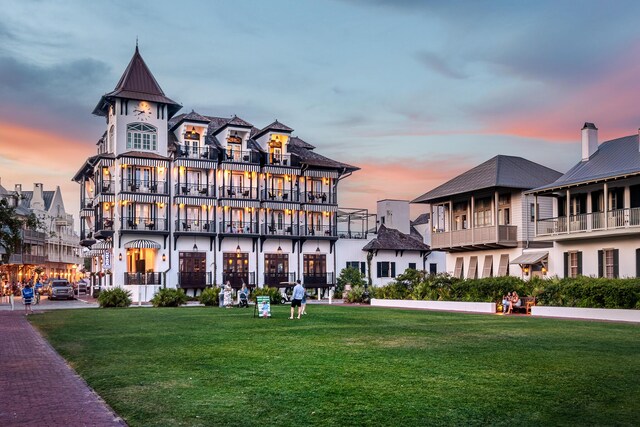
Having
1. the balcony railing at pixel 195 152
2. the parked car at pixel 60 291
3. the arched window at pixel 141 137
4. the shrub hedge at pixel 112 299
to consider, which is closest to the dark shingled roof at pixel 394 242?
the balcony railing at pixel 195 152

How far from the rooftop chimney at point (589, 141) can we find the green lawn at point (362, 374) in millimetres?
22297

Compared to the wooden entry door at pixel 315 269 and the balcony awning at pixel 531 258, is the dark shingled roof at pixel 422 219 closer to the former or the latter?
the wooden entry door at pixel 315 269

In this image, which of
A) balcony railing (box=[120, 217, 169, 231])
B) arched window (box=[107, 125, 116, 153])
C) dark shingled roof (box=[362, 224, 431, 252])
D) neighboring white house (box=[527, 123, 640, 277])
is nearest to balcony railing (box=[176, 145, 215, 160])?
arched window (box=[107, 125, 116, 153])

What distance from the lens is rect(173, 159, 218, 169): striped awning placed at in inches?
2411

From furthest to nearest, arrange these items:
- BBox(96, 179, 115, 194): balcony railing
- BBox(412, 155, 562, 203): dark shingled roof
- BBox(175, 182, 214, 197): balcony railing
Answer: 1. BBox(175, 182, 214, 197): balcony railing
2. BBox(96, 179, 115, 194): balcony railing
3. BBox(412, 155, 562, 203): dark shingled roof

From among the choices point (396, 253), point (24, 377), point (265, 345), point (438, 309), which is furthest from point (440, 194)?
point (24, 377)

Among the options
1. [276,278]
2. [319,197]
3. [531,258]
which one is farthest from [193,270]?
[531,258]

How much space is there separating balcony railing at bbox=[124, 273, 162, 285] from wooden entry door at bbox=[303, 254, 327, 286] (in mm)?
14241

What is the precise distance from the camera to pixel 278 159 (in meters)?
66.6

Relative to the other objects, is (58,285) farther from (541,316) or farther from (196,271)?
(541,316)

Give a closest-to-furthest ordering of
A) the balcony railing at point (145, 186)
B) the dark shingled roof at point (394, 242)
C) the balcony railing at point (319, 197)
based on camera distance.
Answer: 1. the balcony railing at point (145, 186)
2. the balcony railing at point (319, 197)
3. the dark shingled roof at point (394, 242)

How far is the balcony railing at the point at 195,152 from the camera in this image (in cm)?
6216

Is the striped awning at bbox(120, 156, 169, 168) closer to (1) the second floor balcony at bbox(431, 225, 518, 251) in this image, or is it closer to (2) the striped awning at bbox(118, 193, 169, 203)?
(2) the striped awning at bbox(118, 193, 169, 203)

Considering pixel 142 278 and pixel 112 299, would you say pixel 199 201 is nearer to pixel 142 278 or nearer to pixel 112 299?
pixel 142 278
